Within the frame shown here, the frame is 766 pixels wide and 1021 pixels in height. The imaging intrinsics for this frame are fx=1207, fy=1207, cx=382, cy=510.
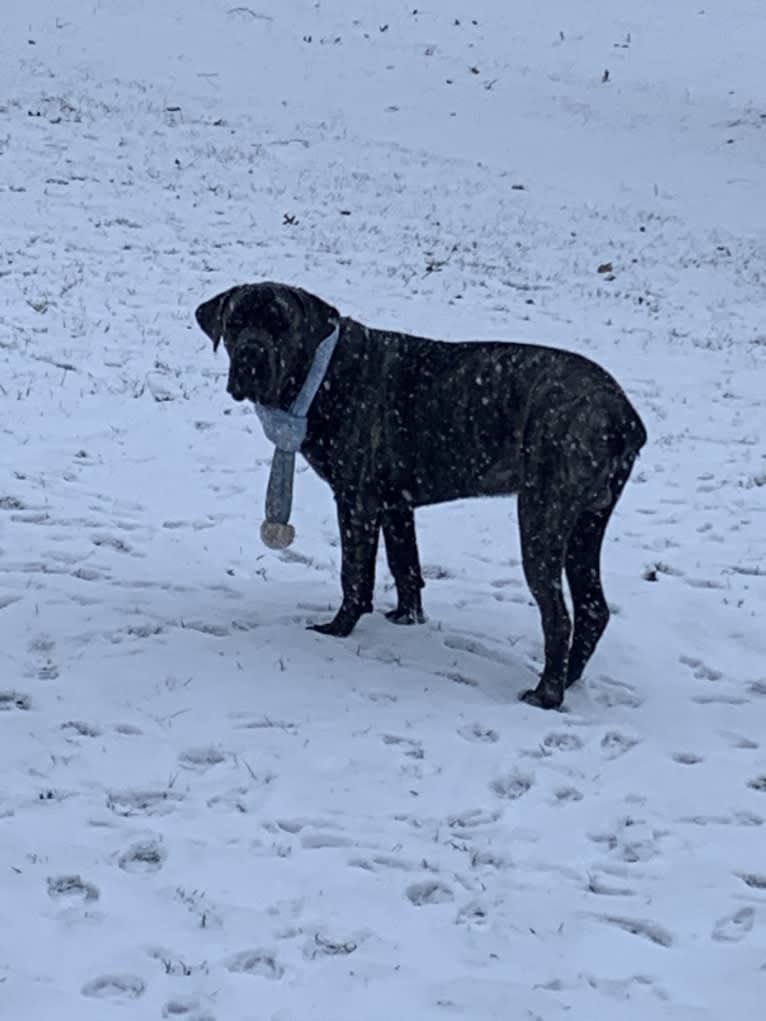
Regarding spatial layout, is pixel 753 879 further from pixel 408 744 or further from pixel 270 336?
pixel 270 336

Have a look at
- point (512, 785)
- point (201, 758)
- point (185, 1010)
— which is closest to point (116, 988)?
point (185, 1010)

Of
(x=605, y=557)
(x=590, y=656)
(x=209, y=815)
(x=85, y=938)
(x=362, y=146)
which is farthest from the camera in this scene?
(x=362, y=146)

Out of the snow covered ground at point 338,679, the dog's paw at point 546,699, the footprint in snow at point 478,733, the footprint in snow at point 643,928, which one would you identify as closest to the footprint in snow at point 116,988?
the snow covered ground at point 338,679

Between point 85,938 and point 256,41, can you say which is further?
point 256,41

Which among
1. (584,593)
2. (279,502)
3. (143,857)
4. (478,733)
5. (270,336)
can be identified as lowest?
(478,733)

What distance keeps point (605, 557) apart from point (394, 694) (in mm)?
2729

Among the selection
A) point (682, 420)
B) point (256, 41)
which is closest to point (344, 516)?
point (682, 420)

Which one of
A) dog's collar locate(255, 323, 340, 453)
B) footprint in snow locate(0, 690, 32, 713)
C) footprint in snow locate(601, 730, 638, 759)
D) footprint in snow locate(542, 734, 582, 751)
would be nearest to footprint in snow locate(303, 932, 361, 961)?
footprint in snow locate(542, 734, 582, 751)

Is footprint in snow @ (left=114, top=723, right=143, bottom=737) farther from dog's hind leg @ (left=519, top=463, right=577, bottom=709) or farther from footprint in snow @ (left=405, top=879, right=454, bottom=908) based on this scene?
dog's hind leg @ (left=519, top=463, right=577, bottom=709)

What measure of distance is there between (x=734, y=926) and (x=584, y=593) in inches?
86.9

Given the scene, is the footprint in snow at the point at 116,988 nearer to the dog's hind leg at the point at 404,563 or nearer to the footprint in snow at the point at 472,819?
the footprint in snow at the point at 472,819

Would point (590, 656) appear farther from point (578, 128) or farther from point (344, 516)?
point (578, 128)

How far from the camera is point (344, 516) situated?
→ 635 cm

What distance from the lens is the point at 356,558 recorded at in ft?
21.1
